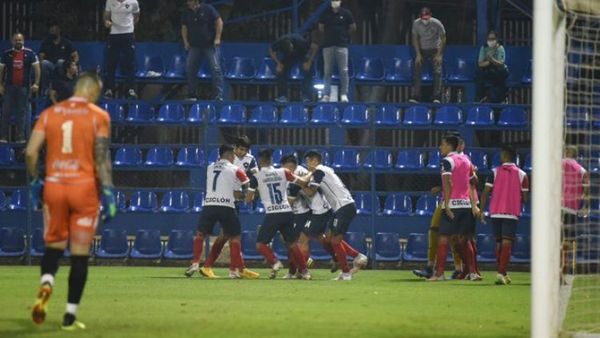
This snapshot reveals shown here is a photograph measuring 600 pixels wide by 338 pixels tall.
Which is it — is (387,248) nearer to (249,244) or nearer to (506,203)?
(249,244)

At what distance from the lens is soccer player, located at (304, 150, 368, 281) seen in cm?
2052

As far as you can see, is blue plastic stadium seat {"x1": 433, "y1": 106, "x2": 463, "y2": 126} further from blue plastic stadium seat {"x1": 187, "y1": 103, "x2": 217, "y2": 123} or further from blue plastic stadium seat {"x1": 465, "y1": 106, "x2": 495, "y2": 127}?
blue plastic stadium seat {"x1": 187, "y1": 103, "x2": 217, "y2": 123}

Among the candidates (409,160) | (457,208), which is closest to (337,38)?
(409,160)

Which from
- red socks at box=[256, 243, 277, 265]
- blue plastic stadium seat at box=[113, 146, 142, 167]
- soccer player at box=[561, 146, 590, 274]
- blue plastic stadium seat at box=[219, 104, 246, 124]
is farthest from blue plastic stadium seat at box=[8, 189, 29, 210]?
soccer player at box=[561, 146, 590, 274]

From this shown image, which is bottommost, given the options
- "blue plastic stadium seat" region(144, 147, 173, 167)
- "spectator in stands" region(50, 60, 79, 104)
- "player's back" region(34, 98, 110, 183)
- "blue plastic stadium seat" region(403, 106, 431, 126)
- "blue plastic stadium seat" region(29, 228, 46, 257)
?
"blue plastic stadium seat" region(29, 228, 46, 257)

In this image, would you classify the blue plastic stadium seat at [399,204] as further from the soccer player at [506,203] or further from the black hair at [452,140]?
the black hair at [452,140]

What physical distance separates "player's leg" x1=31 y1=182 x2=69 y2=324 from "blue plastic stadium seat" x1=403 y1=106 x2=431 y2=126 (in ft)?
51.2

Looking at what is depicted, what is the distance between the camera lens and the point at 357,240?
25391mm

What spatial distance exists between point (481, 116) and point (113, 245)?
7.69 meters

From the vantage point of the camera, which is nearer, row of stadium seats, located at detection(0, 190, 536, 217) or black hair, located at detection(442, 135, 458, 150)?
black hair, located at detection(442, 135, 458, 150)

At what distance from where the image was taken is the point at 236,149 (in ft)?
69.8

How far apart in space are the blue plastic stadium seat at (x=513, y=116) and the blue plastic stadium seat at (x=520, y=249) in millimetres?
2569

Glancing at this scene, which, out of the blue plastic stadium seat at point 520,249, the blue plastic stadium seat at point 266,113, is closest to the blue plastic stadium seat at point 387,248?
the blue plastic stadium seat at point 520,249

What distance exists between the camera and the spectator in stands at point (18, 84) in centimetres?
2616
